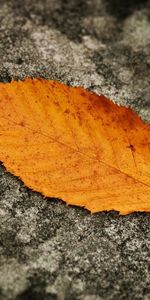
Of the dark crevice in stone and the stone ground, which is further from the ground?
the dark crevice in stone

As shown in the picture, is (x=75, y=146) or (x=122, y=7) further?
(x=122, y=7)

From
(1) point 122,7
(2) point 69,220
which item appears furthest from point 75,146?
(1) point 122,7

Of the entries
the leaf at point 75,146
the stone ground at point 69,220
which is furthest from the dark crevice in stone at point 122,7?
the leaf at point 75,146

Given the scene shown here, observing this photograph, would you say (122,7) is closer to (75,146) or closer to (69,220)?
(75,146)

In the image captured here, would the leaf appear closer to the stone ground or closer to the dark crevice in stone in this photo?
the stone ground

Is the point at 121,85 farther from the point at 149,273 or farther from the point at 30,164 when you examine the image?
the point at 149,273

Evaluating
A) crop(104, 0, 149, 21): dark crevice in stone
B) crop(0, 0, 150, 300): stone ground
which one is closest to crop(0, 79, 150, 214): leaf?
crop(0, 0, 150, 300): stone ground
